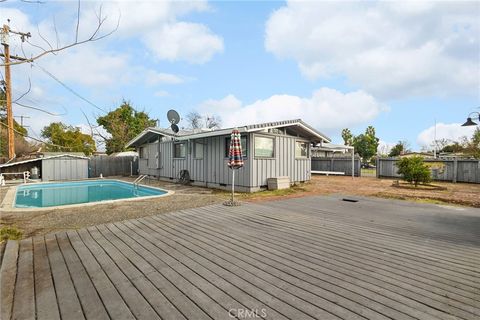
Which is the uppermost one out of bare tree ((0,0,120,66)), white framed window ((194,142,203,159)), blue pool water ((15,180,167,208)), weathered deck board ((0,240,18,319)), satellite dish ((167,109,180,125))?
satellite dish ((167,109,180,125))

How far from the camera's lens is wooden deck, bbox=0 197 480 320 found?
6.73 ft

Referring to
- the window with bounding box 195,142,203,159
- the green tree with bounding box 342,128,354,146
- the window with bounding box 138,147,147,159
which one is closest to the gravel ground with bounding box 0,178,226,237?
the window with bounding box 195,142,203,159

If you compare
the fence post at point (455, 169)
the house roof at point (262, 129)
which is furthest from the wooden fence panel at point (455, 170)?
the house roof at point (262, 129)

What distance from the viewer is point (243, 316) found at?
1.96 meters

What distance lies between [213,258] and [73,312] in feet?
5.05

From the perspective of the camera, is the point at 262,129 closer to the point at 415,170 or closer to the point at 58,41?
the point at 415,170

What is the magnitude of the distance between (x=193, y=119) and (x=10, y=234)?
Result: 109 ft

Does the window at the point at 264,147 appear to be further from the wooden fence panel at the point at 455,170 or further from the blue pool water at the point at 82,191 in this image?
the wooden fence panel at the point at 455,170

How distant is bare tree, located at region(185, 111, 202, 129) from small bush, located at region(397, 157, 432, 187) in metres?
28.5

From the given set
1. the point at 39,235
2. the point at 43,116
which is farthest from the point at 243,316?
the point at 39,235

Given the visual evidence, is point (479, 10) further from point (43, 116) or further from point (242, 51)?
point (43, 116)

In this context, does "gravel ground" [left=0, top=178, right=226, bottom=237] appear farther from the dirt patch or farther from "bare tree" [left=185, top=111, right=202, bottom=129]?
"bare tree" [left=185, top=111, right=202, bottom=129]

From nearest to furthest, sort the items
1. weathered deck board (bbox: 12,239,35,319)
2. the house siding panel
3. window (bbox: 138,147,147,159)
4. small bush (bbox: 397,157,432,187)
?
weathered deck board (bbox: 12,239,35,319)
the house siding panel
small bush (bbox: 397,157,432,187)
window (bbox: 138,147,147,159)

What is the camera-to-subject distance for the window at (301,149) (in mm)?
12570
